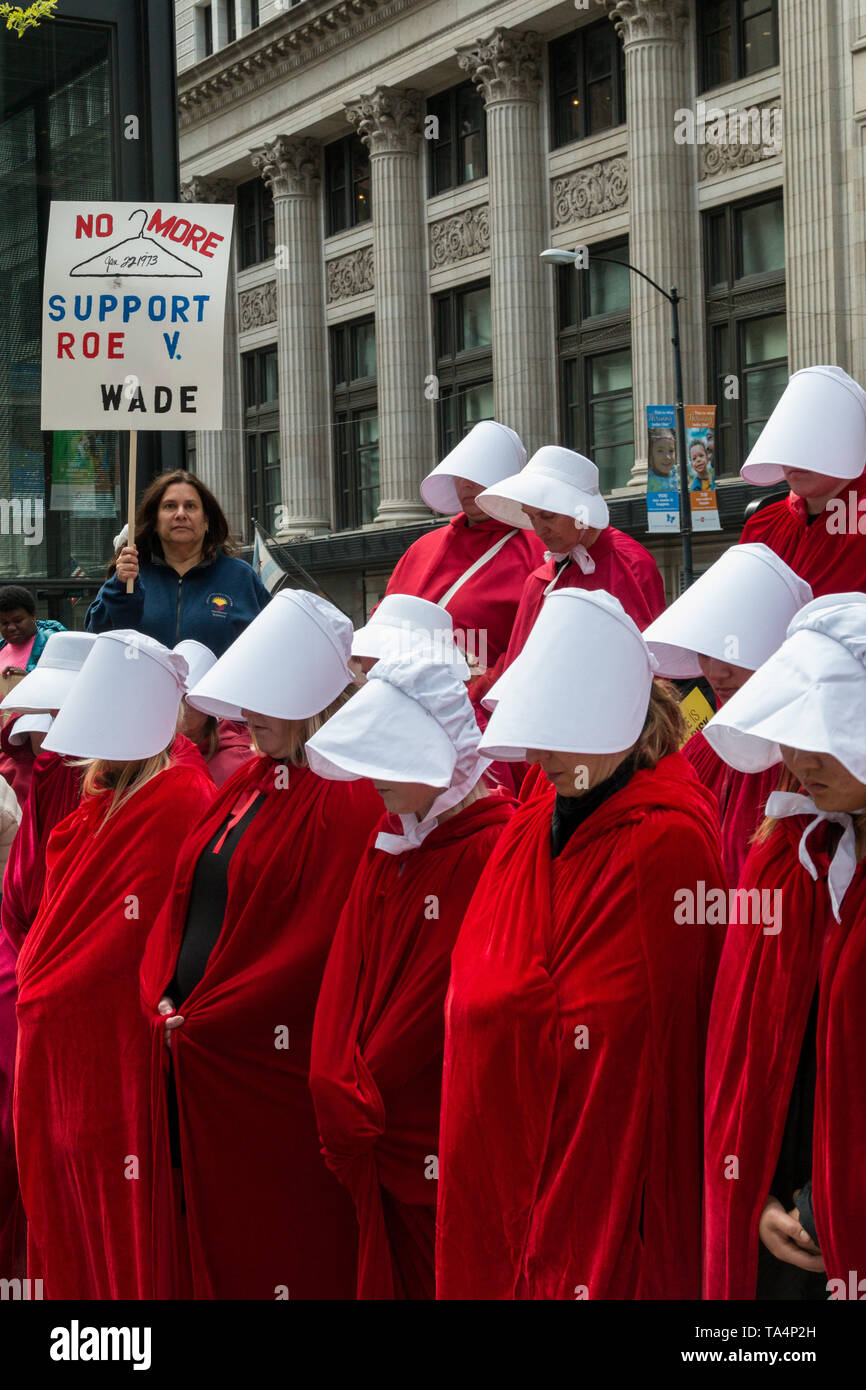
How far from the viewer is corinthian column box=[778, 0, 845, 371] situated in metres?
28.5

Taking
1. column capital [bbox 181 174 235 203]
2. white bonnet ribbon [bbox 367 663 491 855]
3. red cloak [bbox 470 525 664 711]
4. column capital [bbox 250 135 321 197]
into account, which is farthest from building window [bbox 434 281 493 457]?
white bonnet ribbon [bbox 367 663 491 855]

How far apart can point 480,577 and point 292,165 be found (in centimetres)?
4079

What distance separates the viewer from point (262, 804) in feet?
15.9

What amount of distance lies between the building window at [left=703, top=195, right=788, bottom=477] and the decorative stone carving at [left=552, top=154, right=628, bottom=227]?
260cm

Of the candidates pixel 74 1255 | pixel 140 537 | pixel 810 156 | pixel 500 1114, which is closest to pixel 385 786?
pixel 500 1114

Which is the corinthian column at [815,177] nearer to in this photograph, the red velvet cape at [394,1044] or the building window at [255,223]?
the building window at [255,223]

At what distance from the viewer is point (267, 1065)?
15.4ft

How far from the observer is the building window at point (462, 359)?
39438 mm

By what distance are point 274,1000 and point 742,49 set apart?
30.6 meters

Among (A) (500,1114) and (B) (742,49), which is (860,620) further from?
(B) (742,49)

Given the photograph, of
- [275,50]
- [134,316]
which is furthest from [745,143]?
[134,316]

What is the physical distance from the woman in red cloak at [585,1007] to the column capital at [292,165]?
43268 mm

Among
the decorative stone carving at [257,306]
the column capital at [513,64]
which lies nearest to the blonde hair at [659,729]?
the column capital at [513,64]

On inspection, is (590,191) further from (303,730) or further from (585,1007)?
(585,1007)
